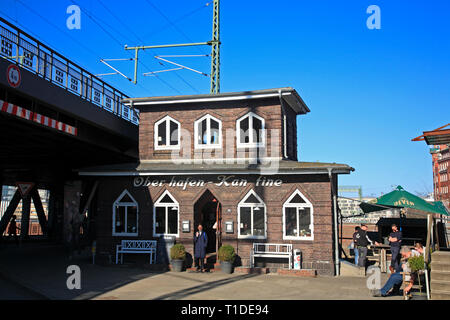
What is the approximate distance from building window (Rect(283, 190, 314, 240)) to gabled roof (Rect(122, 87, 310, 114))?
439 cm

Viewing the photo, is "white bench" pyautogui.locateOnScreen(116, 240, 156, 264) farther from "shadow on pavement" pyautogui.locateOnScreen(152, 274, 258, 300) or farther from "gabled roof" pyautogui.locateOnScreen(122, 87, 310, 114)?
"gabled roof" pyautogui.locateOnScreen(122, 87, 310, 114)

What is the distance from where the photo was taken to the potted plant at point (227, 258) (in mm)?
16141

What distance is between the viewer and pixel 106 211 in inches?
738

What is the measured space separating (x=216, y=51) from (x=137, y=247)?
11.1 metres

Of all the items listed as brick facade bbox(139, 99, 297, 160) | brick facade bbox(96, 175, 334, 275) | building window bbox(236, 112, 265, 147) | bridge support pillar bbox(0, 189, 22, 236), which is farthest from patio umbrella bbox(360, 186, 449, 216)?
bridge support pillar bbox(0, 189, 22, 236)

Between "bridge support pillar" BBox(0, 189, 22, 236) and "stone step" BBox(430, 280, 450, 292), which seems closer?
"stone step" BBox(430, 280, 450, 292)

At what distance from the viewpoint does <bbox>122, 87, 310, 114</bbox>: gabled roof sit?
1816 centimetres

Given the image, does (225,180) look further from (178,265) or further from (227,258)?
(178,265)

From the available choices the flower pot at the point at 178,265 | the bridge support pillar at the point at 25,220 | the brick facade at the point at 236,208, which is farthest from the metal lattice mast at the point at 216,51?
the bridge support pillar at the point at 25,220

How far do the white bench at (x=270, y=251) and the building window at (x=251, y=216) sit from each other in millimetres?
504
